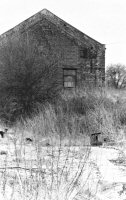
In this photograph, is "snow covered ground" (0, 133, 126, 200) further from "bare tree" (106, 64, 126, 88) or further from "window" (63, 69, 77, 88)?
"bare tree" (106, 64, 126, 88)

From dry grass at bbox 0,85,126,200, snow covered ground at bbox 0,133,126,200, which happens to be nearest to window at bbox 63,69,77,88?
dry grass at bbox 0,85,126,200

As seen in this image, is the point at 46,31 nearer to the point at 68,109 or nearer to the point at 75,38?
the point at 75,38

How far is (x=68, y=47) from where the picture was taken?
19719mm

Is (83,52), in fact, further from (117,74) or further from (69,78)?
(117,74)

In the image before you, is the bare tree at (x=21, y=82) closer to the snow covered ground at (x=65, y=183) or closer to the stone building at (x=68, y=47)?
the stone building at (x=68, y=47)

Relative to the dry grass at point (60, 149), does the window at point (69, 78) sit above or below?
above

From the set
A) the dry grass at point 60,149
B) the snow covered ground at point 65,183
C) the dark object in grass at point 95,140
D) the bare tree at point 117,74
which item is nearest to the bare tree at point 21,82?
the dry grass at point 60,149

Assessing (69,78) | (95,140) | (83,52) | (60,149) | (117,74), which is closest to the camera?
(60,149)

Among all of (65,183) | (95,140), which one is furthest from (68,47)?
(65,183)

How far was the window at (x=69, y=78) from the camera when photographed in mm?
19391

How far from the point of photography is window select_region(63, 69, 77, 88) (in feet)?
63.6

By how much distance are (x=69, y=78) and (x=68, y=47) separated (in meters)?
2.21

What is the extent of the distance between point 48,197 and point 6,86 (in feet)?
34.1

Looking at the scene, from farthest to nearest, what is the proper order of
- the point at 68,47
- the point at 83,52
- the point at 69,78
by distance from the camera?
the point at 83,52 → the point at 68,47 → the point at 69,78
